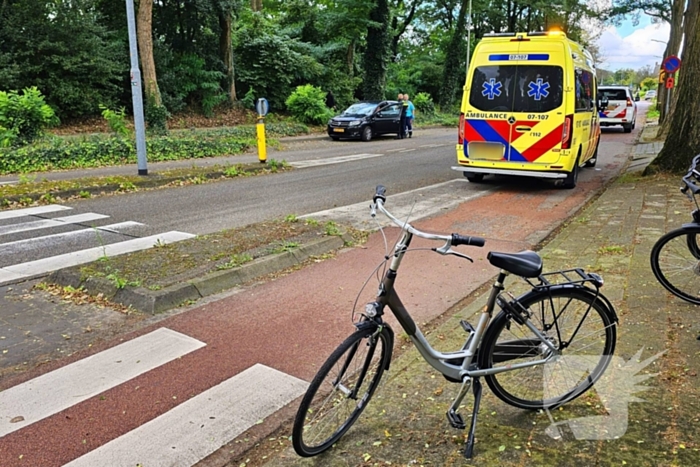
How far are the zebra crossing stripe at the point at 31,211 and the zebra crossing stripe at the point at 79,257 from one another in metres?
2.86

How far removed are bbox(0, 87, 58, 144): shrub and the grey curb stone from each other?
11.8 meters

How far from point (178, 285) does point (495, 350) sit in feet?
10.9

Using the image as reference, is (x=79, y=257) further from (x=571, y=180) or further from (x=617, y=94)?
(x=617, y=94)

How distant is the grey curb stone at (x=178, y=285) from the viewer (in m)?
5.08

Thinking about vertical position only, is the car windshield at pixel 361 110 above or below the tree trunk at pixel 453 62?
below

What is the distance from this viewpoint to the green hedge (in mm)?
13636

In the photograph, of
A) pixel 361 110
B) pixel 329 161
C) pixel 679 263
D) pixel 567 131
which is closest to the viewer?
pixel 679 263

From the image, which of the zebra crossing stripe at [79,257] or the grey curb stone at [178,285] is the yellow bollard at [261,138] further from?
the grey curb stone at [178,285]

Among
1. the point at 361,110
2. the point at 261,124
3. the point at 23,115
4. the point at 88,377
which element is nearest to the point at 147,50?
the point at 23,115

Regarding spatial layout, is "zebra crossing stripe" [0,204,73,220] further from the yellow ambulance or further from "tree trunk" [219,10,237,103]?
"tree trunk" [219,10,237,103]

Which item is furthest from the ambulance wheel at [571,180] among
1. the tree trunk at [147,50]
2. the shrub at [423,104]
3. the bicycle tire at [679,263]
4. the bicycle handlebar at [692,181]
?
the shrub at [423,104]

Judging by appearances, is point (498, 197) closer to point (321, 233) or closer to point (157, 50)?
point (321, 233)

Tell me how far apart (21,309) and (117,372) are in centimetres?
181

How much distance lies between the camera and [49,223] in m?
8.52
